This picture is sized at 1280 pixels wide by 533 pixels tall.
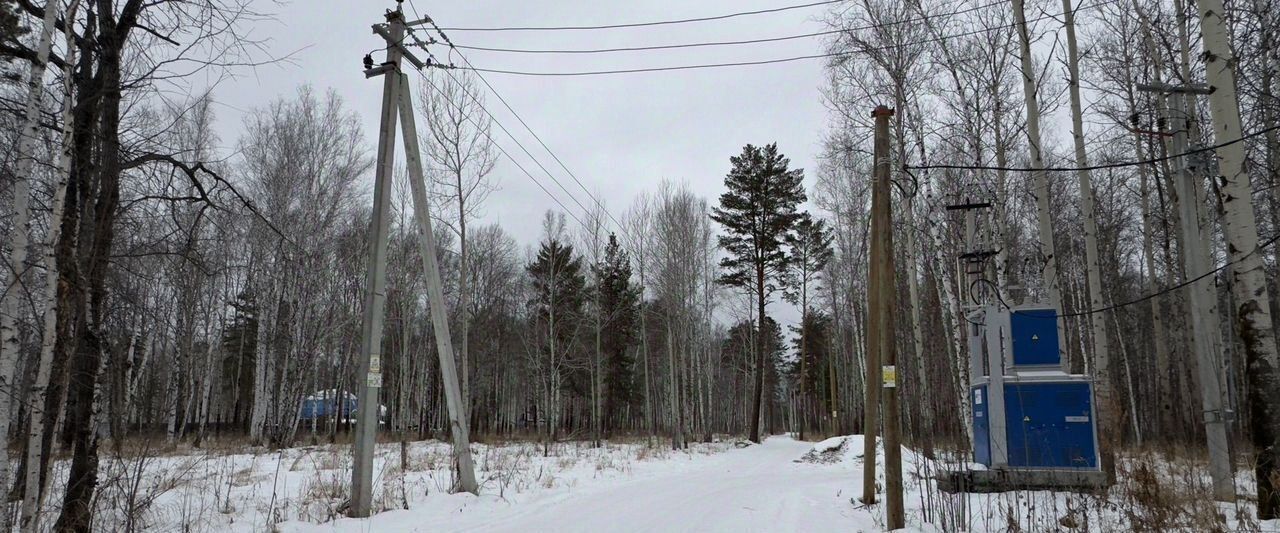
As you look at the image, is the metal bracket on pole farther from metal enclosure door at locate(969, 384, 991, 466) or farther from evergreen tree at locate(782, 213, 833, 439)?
evergreen tree at locate(782, 213, 833, 439)

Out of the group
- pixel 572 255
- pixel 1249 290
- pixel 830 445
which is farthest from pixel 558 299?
pixel 1249 290

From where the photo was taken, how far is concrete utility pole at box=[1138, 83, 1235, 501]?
824 centimetres

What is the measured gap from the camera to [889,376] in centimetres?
805

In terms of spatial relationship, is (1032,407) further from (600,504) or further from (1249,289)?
(600,504)

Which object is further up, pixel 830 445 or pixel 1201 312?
pixel 1201 312

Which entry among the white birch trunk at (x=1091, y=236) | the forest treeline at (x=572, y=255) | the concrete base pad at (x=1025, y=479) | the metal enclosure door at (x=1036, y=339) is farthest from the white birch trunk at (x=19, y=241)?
the white birch trunk at (x=1091, y=236)

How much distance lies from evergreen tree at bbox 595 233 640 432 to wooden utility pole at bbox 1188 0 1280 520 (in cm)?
2960

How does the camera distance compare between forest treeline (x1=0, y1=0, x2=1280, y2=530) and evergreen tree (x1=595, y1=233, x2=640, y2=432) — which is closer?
forest treeline (x1=0, y1=0, x2=1280, y2=530)

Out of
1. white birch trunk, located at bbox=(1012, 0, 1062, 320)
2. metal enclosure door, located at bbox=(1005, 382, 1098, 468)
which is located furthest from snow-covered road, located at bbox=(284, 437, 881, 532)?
white birch trunk, located at bbox=(1012, 0, 1062, 320)

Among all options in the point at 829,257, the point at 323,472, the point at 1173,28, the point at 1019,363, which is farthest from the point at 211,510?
the point at 829,257

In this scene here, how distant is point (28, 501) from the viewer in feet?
17.9

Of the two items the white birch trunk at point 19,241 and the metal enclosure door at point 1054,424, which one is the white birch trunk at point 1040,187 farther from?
the white birch trunk at point 19,241

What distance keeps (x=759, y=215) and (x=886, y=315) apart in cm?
2356

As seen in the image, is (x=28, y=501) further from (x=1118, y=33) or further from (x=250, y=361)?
(x=250, y=361)
